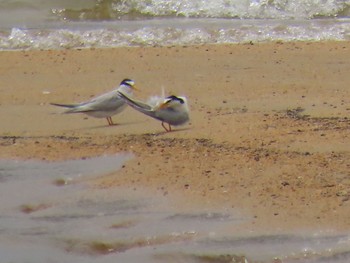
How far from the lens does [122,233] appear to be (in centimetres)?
768

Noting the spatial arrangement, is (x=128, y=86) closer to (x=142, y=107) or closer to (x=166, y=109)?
(x=142, y=107)

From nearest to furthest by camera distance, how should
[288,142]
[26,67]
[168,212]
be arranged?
[168,212] < [288,142] < [26,67]

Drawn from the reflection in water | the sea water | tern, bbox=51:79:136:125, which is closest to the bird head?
tern, bbox=51:79:136:125

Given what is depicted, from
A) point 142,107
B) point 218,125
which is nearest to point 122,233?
point 218,125

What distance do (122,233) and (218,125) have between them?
264 centimetres

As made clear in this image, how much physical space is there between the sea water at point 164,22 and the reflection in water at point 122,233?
20.5ft

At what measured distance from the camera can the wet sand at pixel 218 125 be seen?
8211 mm

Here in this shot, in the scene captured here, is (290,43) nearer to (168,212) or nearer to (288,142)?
(288,142)

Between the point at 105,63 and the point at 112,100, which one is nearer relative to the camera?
the point at 112,100

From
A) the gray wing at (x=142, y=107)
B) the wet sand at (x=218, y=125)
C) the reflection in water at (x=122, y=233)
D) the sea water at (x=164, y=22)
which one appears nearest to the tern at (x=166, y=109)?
the gray wing at (x=142, y=107)

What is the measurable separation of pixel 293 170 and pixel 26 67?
17.2ft

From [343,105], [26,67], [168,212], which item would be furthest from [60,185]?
[26,67]

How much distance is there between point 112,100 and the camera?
10.9 m

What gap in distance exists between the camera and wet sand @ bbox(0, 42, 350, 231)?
8211 millimetres
